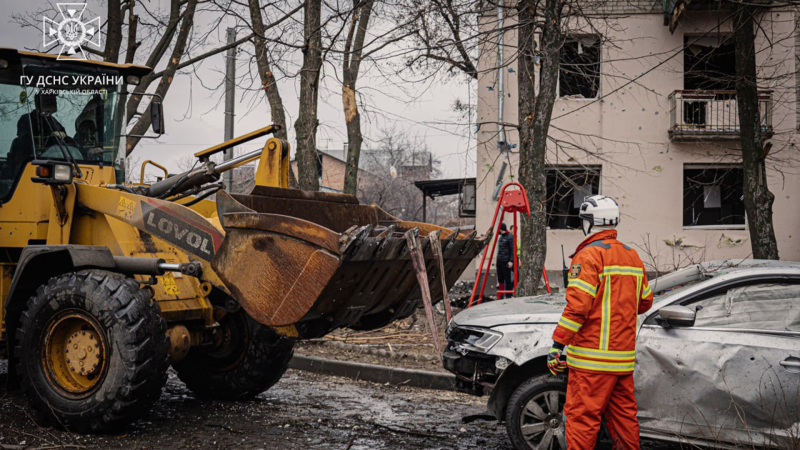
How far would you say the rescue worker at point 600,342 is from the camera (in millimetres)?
4262

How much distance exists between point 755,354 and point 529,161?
5083 millimetres

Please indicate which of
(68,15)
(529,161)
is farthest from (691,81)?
(68,15)

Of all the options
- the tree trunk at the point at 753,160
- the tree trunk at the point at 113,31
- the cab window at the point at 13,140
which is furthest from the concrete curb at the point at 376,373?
the tree trunk at the point at 113,31

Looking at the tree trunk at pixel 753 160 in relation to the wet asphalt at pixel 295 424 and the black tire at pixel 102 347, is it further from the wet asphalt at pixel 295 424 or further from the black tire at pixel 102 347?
the black tire at pixel 102 347

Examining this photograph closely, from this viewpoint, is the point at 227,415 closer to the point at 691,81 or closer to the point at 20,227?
the point at 20,227

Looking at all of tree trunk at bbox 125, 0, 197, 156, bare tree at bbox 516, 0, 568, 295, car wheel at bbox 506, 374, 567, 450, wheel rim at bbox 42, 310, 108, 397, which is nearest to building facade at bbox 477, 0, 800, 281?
tree trunk at bbox 125, 0, 197, 156

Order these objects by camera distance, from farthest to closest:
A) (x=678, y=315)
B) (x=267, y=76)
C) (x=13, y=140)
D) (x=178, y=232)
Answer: (x=267, y=76) → (x=13, y=140) → (x=178, y=232) → (x=678, y=315)

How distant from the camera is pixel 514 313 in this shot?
5441mm

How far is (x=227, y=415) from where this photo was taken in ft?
21.3

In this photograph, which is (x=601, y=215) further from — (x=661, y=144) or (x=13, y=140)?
(x=661, y=144)

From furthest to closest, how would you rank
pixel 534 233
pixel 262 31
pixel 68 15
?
pixel 68 15 < pixel 262 31 < pixel 534 233

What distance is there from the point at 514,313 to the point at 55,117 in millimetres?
4574

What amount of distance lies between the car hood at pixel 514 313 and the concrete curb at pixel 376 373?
82.7 inches

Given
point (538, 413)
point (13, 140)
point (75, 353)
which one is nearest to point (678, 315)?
point (538, 413)
